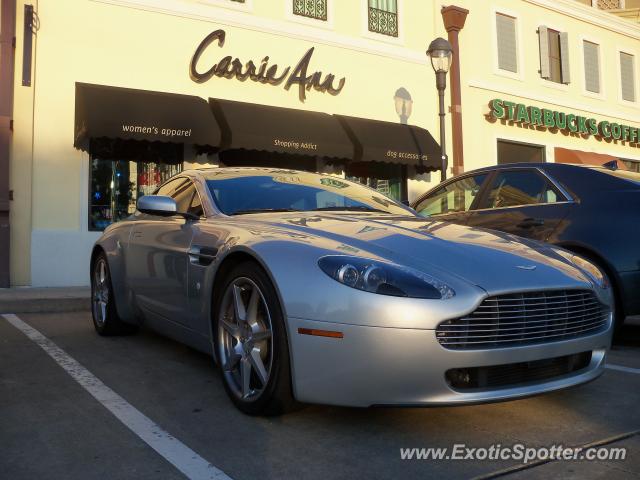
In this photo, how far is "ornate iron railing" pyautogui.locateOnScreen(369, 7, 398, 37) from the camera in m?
12.8

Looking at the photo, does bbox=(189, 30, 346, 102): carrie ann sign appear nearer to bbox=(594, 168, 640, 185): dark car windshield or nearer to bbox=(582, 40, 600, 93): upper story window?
bbox=(594, 168, 640, 185): dark car windshield

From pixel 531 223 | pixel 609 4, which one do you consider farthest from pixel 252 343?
pixel 609 4

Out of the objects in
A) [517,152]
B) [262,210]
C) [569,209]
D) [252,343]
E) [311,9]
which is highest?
[311,9]

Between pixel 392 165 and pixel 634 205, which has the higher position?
pixel 392 165

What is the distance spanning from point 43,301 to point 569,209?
5857 mm

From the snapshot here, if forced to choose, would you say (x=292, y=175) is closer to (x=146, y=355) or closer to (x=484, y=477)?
(x=146, y=355)

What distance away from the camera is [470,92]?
14.2 m

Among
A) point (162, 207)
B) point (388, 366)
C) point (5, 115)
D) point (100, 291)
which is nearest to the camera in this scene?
point (388, 366)

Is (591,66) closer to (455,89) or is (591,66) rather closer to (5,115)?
(455,89)

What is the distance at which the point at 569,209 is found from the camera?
15.7ft

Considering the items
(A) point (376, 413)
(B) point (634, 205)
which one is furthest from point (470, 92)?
(A) point (376, 413)

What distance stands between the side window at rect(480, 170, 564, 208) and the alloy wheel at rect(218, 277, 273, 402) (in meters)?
3.11

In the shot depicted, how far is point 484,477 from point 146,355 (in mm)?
2817

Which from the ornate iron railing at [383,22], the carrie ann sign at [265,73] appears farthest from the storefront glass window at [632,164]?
the carrie ann sign at [265,73]
